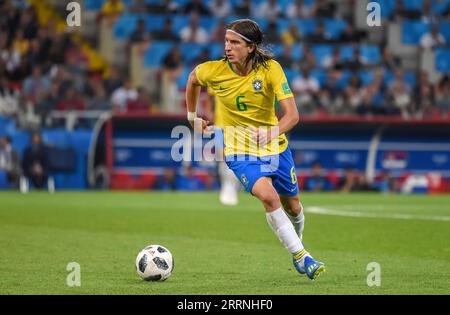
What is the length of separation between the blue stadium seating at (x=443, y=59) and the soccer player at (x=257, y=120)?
70.2ft

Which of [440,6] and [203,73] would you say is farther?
[440,6]

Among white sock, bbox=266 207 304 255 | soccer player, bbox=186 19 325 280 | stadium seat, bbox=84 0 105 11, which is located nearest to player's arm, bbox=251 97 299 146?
soccer player, bbox=186 19 325 280

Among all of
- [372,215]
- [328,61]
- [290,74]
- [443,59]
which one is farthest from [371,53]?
[372,215]

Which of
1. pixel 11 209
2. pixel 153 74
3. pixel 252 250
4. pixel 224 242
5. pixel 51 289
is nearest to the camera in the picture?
pixel 51 289

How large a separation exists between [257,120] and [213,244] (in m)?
3.33

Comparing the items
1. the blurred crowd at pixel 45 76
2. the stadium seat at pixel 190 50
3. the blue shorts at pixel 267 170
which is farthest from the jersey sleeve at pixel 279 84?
the stadium seat at pixel 190 50

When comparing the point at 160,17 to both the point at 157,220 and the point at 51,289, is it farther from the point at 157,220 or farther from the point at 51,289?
the point at 51,289

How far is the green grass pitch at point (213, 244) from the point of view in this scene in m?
8.97

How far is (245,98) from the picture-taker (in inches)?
383

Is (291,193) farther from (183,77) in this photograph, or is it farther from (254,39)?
(183,77)

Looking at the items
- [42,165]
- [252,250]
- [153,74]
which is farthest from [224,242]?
[153,74]

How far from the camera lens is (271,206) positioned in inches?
370

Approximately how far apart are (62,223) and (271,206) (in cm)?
667

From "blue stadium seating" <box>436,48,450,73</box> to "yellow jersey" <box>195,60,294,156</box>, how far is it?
21.5 m
